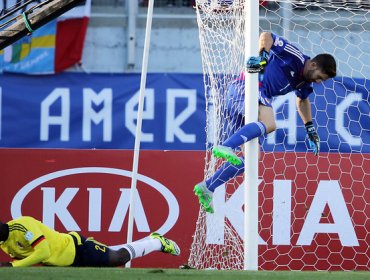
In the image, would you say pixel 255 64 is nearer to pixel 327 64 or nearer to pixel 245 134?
pixel 245 134

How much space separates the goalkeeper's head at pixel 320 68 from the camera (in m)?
8.18

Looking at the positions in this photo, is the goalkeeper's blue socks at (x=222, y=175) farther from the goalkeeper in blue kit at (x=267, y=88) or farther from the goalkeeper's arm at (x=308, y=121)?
the goalkeeper's arm at (x=308, y=121)

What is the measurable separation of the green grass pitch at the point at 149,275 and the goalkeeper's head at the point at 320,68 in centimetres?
192

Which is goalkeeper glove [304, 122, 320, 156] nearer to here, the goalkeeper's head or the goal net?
the goalkeeper's head

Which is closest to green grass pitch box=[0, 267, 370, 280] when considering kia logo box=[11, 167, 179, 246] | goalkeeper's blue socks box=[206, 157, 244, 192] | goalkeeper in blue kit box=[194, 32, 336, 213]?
goalkeeper in blue kit box=[194, 32, 336, 213]

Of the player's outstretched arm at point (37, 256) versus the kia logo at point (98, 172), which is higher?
the kia logo at point (98, 172)

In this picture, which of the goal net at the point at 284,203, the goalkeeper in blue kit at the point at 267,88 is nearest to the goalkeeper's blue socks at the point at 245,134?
the goalkeeper in blue kit at the point at 267,88

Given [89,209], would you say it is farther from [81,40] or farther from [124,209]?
[81,40]

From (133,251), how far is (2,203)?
81.8 inches

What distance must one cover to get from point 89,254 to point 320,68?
232 centimetres

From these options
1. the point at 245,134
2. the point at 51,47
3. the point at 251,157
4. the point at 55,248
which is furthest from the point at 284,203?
the point at 51,47

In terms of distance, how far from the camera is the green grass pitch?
6.36 meters

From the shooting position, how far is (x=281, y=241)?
9.78 metres

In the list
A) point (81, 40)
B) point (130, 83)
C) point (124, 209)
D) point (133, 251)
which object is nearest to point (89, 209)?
point (124, 209)
